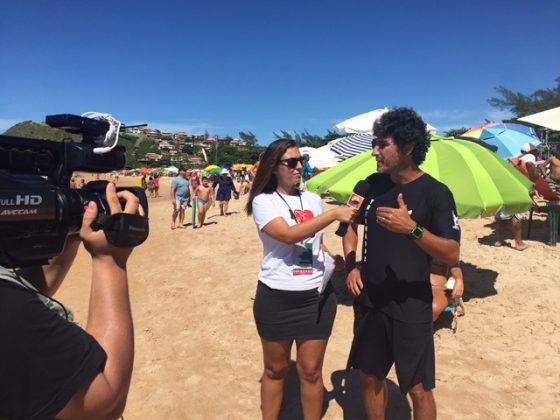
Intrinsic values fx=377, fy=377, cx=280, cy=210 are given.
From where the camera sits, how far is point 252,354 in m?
4.01

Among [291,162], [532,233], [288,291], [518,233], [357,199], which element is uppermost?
[291,162]

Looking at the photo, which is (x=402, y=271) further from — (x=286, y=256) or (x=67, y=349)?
(x=67, y=349)

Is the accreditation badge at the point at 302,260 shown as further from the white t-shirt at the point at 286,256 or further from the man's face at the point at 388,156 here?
the man's face at the point at 388,156

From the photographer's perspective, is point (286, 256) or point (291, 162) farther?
point (291, 162)

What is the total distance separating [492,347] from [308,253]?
2797 millimetres

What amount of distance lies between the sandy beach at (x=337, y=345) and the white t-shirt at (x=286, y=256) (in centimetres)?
131

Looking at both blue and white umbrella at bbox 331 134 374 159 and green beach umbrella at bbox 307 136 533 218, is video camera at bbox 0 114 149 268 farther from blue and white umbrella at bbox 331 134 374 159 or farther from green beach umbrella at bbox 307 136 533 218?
blue and white umbrella at bbox 331 134 374 159

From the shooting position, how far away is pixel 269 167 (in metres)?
2.59

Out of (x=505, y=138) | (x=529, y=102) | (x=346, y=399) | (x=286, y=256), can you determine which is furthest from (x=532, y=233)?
(x=529, y=102)

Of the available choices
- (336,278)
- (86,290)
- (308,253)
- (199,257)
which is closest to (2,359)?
(308,253)

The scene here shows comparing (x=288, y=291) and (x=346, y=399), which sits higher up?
(x=288, y=291)

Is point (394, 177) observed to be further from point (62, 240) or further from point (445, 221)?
point (62, 240)

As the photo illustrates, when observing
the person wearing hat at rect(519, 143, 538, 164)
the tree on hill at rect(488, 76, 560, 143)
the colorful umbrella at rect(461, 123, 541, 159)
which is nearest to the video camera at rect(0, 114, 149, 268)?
the person wearing hat at rect(519, 143, 538, 164)

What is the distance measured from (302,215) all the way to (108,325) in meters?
1.71
